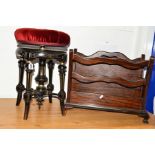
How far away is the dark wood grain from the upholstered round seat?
0.33 feet

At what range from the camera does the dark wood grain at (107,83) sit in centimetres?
127

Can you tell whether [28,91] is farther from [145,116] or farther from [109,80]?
[145,116]

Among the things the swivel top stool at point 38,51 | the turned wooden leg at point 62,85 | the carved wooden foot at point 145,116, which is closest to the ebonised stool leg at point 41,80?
the swivel top stool at point 38,51

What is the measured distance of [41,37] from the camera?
1250mm

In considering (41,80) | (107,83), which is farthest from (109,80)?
(41,80)

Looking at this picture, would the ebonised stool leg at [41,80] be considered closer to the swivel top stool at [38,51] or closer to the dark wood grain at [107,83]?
the swivel top stool at [38,51]

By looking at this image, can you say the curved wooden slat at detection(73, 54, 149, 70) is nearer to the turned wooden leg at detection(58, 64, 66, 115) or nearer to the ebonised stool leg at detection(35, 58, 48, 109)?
the turned wooden leg at detection(58, 64, 66, 115)

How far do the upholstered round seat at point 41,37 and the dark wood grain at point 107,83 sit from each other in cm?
10

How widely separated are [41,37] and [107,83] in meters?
0.49

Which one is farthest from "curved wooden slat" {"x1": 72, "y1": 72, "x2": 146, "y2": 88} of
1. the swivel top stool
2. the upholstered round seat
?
the upholstered round seat

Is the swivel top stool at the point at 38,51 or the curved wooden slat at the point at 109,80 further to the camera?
the curved wooden slat at the point at 109,80

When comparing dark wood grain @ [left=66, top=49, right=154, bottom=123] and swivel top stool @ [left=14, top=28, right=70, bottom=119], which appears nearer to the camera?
swivel top stool @ [left=14, top=28, right=70, bottom=119]

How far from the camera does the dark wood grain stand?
1.27 m
